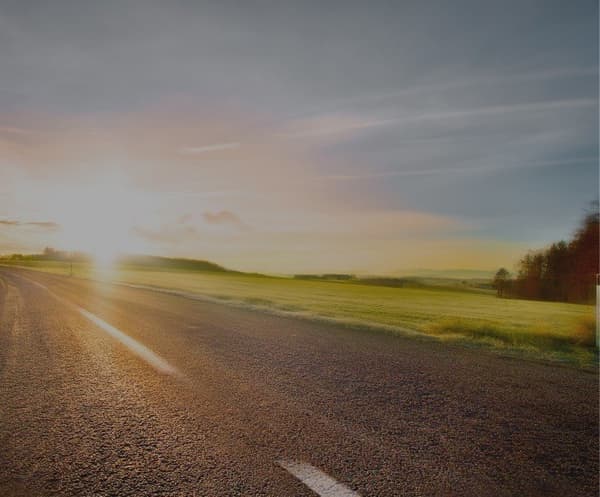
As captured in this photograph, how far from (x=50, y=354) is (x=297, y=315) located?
837 cm

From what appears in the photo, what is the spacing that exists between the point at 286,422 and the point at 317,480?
1012 mm

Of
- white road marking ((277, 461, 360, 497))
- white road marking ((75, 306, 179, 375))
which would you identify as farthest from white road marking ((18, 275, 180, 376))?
white road marking ((277, 461, 360, 497))

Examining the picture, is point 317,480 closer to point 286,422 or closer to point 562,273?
point 286,422

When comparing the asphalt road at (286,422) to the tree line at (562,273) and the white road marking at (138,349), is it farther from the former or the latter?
the tree line at (562,273)

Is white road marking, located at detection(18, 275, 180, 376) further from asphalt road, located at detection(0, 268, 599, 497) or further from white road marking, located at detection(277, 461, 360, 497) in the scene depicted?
white road marking, located at detection(277, 461, 360, 497)

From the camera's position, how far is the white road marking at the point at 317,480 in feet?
7.80

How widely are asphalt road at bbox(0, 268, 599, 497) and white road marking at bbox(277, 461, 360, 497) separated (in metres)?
0.01

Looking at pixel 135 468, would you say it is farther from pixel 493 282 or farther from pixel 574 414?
pixel 493 282

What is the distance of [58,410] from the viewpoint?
3822 mm

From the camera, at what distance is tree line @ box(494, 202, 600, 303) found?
37688 millimetres

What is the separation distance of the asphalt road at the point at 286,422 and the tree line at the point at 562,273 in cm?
3719

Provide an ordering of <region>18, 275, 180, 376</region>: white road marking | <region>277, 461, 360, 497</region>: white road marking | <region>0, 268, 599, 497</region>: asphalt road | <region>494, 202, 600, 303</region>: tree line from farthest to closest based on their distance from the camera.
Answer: <region>494, 202, 600, 303</region>: tree line
<region>18, 275, 180, 376</region>: white road marking
<region>0, 268, 599, 497</region>: asphalt road
<region>277, 461, 360, 497</region>: white road marking

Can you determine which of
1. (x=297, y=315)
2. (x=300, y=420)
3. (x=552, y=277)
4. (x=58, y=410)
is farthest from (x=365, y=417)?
(x=552, y=277)

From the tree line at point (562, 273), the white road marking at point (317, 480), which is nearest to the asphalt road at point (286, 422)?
the white road marking at point (317, 480)
